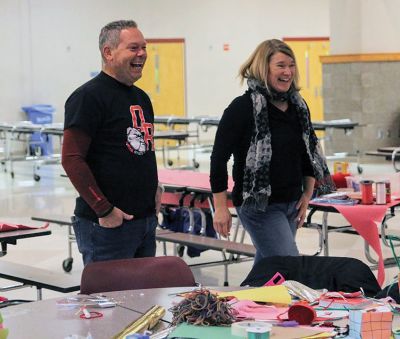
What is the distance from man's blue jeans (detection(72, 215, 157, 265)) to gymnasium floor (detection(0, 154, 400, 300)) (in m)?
2.62

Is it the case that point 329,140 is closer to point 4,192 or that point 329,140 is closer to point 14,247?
point 4,192

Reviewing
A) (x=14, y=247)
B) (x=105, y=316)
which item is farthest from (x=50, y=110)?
(x=105, y=316)

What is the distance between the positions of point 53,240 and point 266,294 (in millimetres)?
6250

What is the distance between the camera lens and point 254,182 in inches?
177

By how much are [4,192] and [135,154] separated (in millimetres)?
9406

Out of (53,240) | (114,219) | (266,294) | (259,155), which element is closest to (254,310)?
(266,294)

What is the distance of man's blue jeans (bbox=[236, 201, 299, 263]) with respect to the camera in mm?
4531

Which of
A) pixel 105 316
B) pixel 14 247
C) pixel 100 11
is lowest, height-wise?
pixel 14 247

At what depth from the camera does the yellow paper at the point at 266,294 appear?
124 inches

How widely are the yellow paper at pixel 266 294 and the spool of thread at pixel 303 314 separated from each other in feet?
0.69

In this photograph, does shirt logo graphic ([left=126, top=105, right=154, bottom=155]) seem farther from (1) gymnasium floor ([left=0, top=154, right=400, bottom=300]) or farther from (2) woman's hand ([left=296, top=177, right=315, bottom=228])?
(1) gymnasium floor ([left=0, top=154, right=400, bottom=300])

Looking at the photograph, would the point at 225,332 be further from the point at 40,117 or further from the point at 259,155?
the point at 40,117

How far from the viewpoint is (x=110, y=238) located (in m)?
4.22

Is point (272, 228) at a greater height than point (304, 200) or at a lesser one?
lesser
